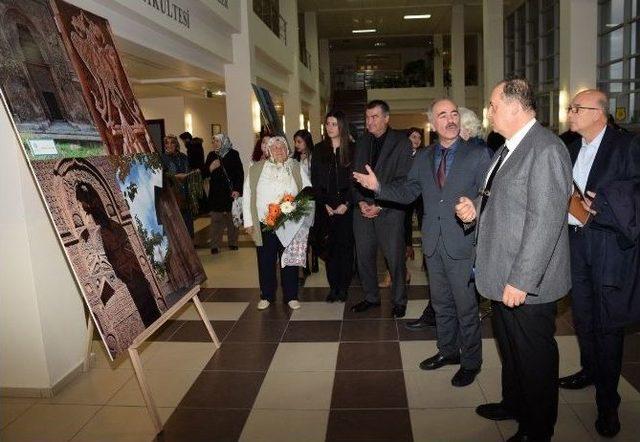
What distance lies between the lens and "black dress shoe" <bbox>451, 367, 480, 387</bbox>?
10.5 feet

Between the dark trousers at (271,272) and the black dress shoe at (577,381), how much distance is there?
2.44m

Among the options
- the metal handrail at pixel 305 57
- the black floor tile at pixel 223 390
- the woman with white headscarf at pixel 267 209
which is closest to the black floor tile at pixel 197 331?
the woman with white headscarf at pixel 267 209

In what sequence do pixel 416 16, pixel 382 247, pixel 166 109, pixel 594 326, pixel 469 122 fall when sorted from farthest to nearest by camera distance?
pixel 416 16 → pixel 166 109 → pixel 382 247 → pixel 469 122 → pixel 594 326

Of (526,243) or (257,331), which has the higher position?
(526,243)

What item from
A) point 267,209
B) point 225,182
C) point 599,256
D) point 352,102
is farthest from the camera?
point 352,102

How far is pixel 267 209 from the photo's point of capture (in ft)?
15.4

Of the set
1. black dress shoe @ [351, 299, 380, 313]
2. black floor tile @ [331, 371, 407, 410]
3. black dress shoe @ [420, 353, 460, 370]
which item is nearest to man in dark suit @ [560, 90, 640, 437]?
black dress shoe @ [420, 353, 460, 370]

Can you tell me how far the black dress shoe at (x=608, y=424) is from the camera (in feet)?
8.51

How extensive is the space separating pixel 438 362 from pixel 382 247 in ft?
3.97

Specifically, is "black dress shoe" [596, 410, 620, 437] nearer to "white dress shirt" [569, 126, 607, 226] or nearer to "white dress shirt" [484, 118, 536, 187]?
"white dress shirt" [569, 126, 607, 226]

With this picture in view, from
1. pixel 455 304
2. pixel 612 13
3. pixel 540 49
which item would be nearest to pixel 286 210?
pixel 455 304

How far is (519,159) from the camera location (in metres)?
2.20

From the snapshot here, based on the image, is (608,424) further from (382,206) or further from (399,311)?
(382,206)

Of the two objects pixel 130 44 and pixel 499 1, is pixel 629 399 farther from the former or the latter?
pixel 499 1
